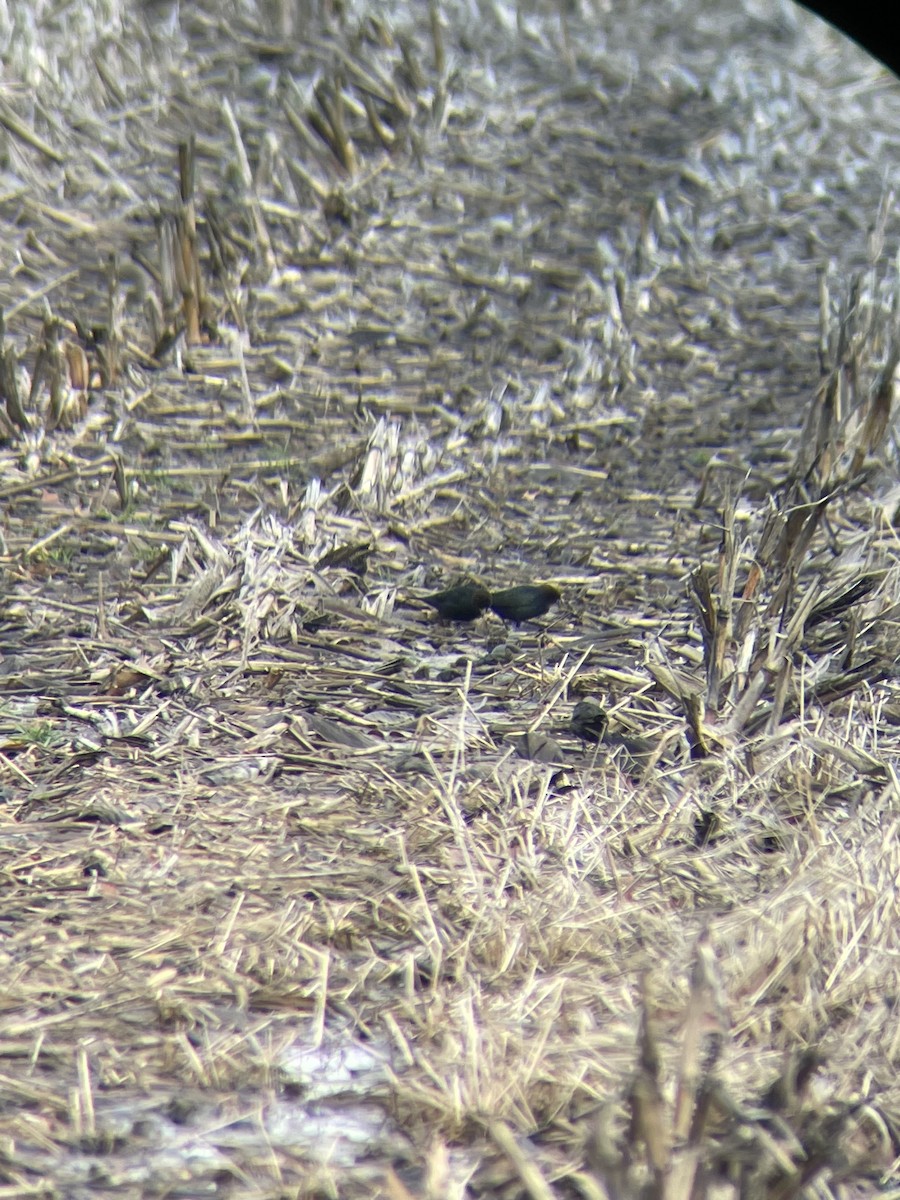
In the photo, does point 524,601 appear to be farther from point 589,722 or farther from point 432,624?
point 589,722

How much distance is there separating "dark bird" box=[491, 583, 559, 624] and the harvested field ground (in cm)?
3

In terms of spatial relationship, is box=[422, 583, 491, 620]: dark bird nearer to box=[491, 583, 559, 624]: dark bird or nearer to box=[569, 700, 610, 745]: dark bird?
box=[491, 583, 559, 624]: dark bird

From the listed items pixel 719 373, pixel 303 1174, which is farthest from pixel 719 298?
pixel 303 1174

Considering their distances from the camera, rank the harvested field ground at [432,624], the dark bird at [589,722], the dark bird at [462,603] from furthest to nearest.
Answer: the dark bird at [462,603] < the dark bird at [589,722] < the harvested field ground at [432,624]

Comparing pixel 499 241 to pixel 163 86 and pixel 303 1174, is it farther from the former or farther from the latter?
pixel 303 1174

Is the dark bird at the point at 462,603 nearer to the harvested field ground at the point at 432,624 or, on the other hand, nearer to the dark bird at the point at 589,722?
the harvested field ground at the point at 432,624

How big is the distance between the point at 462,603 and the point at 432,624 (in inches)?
2.8

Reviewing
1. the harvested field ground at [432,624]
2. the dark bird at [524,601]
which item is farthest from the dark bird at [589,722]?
the dark bird at [524,601]

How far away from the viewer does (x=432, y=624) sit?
262 centimetres

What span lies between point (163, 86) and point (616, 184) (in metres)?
1.54

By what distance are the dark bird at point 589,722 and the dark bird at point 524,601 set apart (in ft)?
1.20

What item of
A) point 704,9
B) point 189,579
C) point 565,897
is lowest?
point 189,579

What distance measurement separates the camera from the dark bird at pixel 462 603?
2633mm

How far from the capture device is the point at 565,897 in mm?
1870
